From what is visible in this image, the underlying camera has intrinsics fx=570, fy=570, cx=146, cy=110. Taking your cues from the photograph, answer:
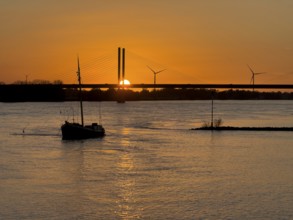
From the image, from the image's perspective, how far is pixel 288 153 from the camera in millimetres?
39594

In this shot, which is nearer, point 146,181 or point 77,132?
point 146,181

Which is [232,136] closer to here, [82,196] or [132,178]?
[132,178]

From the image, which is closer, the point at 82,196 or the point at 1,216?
the point at 1,216

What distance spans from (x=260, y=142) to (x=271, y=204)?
28.5 meters

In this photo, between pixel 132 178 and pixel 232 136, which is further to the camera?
pixel 232 136

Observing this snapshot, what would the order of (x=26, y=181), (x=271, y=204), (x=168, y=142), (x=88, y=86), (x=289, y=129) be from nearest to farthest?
(x=271, y=204) → (x=26, y=181) → (x=168, y=142) → (x=289, y=129) → (x=88, y=86)

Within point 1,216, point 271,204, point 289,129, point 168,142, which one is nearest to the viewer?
point 1,216

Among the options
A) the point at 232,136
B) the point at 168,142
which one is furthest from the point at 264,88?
the point at 168,142

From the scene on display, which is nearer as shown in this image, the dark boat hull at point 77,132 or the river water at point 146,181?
the river water at point 146,181

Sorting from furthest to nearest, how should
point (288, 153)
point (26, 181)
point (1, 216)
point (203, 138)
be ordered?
1. point (203, 138)
2. point (288, 153)
3. point (26, 181)
4. point (1, 216)

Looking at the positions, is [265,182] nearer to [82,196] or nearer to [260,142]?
[82,196]

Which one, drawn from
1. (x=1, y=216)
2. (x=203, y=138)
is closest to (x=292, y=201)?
(x=1, y=216)

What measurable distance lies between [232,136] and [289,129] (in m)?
12.0

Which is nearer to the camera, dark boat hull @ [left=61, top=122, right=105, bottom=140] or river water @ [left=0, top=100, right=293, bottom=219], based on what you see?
river water @ [left=0, top=100, right=293, bottom=219]
